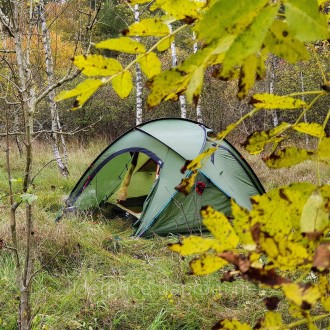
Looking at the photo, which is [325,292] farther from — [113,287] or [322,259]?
[113,287]

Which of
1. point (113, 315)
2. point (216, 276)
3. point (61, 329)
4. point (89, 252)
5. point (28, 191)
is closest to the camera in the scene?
point (28, 191)

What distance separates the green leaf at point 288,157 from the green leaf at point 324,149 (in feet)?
0.04

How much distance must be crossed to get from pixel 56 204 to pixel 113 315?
271cm

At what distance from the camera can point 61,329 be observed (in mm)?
2307

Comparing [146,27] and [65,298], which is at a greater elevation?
[146,27]

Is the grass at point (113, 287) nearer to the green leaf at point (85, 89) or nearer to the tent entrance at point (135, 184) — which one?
the tent entrance at point (135, 184)

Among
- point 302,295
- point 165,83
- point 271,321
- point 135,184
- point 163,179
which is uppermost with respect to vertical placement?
point 165,83

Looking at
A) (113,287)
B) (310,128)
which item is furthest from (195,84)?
(113,287)

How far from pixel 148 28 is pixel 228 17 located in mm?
149

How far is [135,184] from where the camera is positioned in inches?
212

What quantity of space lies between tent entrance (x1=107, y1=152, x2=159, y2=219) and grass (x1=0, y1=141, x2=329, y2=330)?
0.76 metres

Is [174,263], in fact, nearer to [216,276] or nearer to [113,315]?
[216,276]

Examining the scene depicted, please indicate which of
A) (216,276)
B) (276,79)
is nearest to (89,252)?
(216,276)

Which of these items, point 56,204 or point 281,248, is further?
point 56,204
